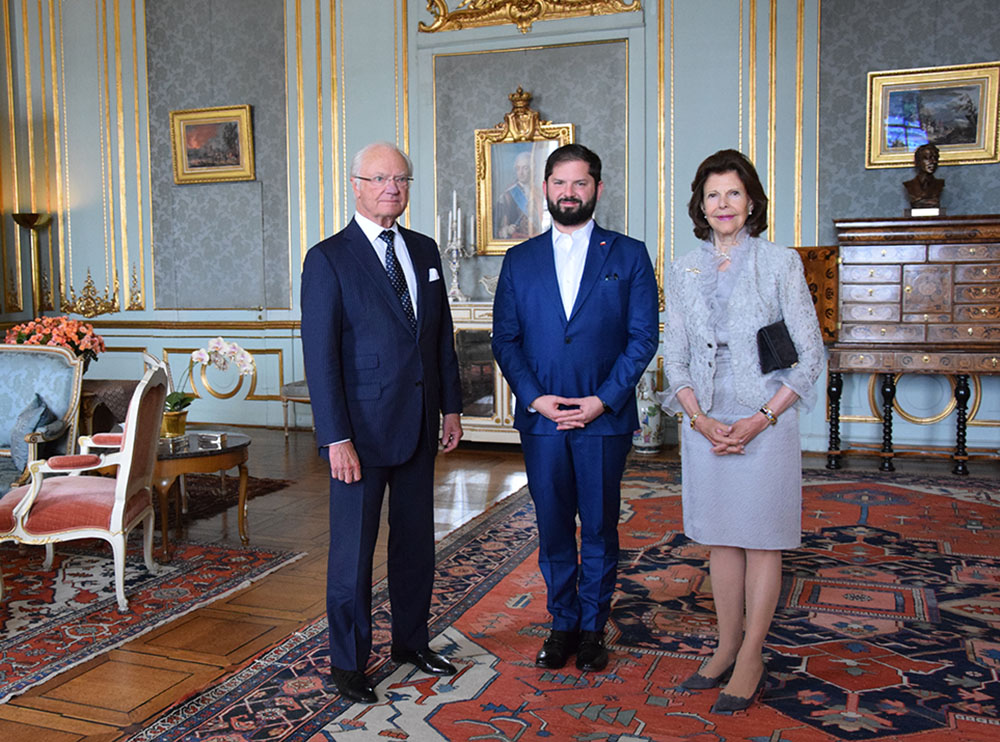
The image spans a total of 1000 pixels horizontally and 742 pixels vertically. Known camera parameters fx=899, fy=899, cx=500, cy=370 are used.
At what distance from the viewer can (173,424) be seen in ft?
14.9

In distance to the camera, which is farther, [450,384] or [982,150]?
[982,150]

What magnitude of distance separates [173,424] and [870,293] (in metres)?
4.33

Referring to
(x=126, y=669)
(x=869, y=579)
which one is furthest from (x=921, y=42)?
(x=126, y=669)

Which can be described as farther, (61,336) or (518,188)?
(518,188)

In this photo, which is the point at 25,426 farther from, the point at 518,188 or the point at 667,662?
the point at 518,188

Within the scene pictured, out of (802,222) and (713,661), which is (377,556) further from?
(802,222)

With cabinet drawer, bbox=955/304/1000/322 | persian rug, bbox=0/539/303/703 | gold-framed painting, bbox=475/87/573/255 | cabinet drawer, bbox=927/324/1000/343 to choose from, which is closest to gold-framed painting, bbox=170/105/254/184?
gold-framed painting, bbox=475/87/573/255

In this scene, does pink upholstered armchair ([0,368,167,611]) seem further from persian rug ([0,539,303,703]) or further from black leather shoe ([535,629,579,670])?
black leather shoe ([535,629,579,670])

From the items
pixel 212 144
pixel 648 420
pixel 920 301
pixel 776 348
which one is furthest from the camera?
pixel 212 144

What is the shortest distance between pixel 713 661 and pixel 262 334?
20.6 feet

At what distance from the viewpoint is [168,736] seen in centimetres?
235

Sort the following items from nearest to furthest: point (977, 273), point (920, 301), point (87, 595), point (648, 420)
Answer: point (87, 595) → point (977, 273) → point (920, 301) → point (648, 420)

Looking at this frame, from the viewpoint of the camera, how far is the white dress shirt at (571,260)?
2717mm

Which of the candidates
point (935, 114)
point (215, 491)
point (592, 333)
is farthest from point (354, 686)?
point (935, 114)
